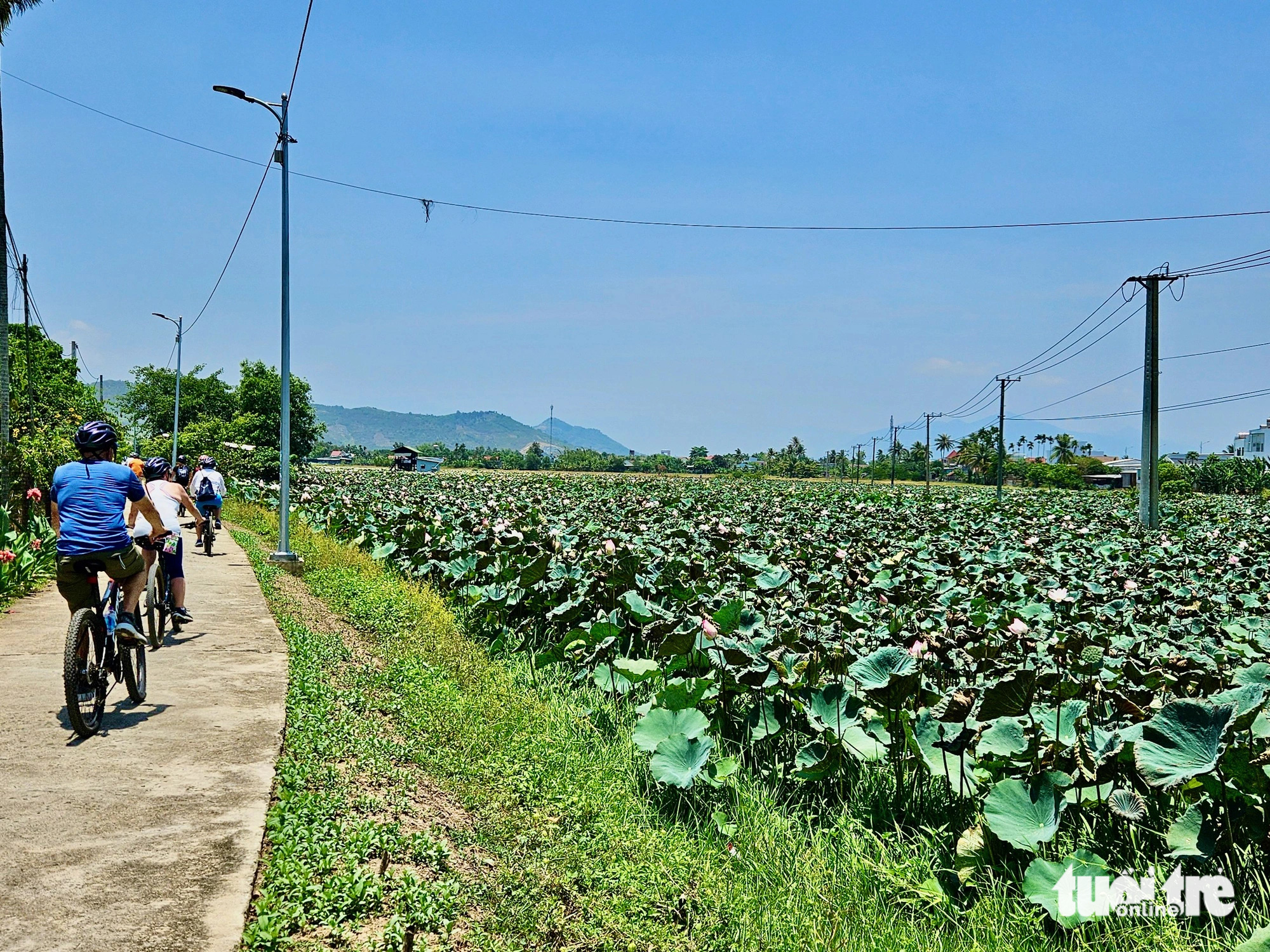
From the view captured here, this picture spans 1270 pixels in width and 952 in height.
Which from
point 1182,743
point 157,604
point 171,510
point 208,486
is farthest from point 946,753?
point 208,486

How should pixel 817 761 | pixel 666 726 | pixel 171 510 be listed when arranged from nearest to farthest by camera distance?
pixel 817 761 < pixel 666 726 < pixel 171 510

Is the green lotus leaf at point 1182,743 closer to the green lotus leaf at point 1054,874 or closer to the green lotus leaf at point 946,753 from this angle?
the green lotus leaf at point 1054,874

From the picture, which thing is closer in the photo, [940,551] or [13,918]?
[13,918]

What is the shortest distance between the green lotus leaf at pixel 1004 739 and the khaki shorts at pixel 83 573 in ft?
17.7

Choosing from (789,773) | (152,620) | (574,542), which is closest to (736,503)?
(574,542)

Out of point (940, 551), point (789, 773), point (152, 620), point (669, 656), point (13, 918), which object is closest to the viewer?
point (13, 918)

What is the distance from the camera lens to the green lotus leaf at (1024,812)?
12.7ft

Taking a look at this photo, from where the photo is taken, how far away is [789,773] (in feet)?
17.8

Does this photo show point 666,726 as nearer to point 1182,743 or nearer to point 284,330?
point 1182,743

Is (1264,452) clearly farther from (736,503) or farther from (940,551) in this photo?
(940,551)

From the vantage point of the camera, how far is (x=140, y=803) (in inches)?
189

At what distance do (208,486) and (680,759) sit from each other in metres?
12.8

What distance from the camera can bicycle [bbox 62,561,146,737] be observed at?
18.6 ft

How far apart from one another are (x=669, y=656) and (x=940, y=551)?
683 centimetres
